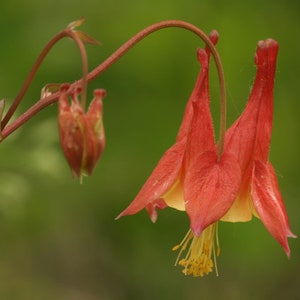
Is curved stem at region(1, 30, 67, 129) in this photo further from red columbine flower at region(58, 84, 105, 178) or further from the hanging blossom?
the hanging blossom

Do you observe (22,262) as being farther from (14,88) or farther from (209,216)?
(209,216)

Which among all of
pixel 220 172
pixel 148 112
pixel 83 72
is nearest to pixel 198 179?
pixel 220 172

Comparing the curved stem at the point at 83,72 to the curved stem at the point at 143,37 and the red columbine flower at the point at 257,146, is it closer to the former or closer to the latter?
the curved stem at the point at 143,37

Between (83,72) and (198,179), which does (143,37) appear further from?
(198,179)

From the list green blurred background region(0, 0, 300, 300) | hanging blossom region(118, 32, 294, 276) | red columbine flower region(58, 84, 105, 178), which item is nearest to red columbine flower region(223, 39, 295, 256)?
hanging blossom region(118, 32, 294, 276)

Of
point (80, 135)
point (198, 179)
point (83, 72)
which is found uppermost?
point (83, 72)

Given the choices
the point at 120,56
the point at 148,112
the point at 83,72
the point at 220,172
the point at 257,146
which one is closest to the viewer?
the point at 83,72
